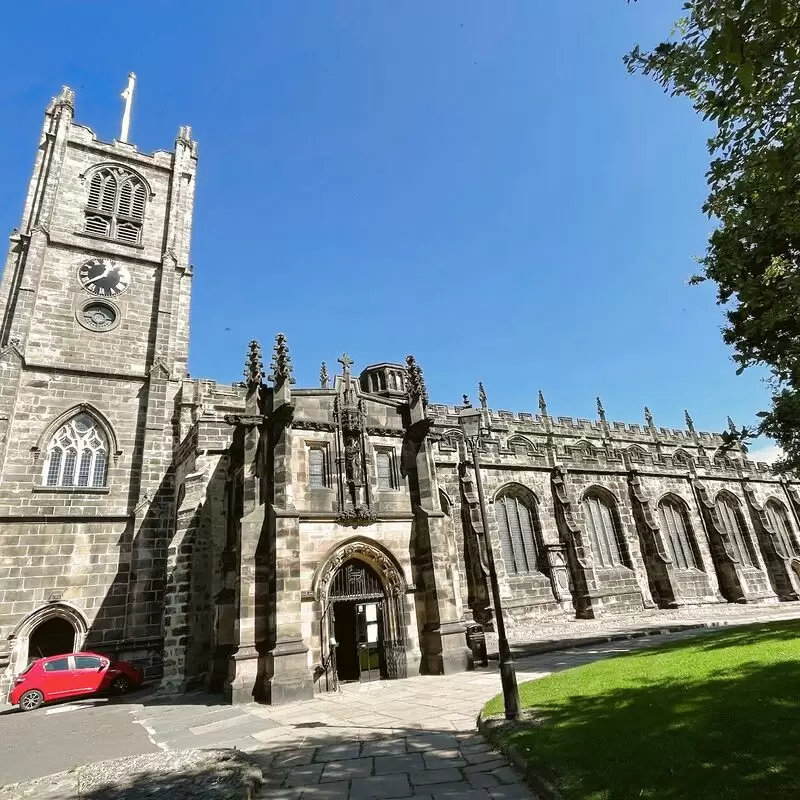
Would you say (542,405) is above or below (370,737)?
above

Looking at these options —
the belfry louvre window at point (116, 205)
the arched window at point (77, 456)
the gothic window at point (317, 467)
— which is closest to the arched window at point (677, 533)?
the gothic window at point (317, 467)

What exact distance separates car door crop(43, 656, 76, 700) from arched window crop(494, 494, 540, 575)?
56.9 ft

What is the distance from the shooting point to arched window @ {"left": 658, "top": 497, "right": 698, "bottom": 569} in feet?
92.4

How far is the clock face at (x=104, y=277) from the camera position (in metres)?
23.9

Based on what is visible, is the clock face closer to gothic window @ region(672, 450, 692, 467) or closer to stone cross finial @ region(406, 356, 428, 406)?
stone cross finial @ region(406, 356, 428, 406)

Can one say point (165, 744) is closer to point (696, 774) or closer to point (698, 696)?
point (696, 774)

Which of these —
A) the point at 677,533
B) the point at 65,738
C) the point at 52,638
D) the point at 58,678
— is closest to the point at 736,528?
the point at 677,533

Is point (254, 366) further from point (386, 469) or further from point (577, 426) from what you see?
point (577, 426)

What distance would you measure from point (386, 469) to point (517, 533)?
36.6ft

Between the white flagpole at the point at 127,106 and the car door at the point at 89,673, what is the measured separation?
30277 millimetres

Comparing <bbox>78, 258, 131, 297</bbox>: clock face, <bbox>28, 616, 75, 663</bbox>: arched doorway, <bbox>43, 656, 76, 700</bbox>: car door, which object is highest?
<bbox>78, 258, 131, 297</bbox>: clock face

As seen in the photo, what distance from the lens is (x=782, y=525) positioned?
34.5 m

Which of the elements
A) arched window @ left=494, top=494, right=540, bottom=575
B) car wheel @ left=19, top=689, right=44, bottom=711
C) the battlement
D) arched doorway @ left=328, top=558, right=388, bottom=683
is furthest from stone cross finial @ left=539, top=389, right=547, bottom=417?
car wheel @ left=19, top=689, right=44, bottom=711

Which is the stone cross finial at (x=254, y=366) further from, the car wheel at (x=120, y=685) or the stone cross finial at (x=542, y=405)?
the stone cross finial at (x=542, y=405)
